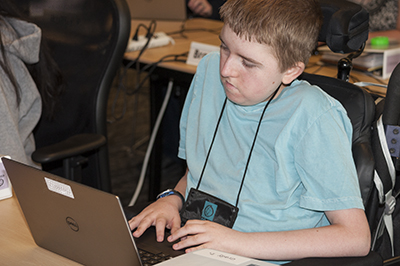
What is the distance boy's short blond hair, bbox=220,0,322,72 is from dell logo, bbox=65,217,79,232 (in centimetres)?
48

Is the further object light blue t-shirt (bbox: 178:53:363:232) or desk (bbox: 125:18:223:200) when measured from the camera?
desk (bbox: 125:18:223:200)

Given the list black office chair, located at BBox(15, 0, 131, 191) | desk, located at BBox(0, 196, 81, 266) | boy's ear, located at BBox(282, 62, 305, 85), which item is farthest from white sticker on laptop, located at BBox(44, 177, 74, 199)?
black office chair, located at BBox(15, 0, 131, 191)

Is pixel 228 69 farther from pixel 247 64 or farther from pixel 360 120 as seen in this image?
pixel 360 120

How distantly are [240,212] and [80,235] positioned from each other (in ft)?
1.22

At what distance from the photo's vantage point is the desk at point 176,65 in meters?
1.98

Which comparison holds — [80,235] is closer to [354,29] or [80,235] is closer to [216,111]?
[216,111]

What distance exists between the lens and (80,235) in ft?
2.73

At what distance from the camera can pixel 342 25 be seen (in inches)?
40.9

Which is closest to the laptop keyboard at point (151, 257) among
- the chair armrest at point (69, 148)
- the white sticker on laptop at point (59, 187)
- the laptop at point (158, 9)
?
the white sticker on laptop at point (59, 187)

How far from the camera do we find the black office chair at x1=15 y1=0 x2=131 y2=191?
1.46m

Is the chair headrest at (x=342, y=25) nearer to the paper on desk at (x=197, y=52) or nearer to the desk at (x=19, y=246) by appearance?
the desk at (x=19, y=246)

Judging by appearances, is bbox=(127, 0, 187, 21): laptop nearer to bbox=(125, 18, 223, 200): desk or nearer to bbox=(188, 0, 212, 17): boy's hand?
bbox=(125, 18, 223, 200): desk

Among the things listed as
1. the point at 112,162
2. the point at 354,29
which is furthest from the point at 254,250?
the point at 112,162

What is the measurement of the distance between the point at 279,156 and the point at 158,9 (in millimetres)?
1839
